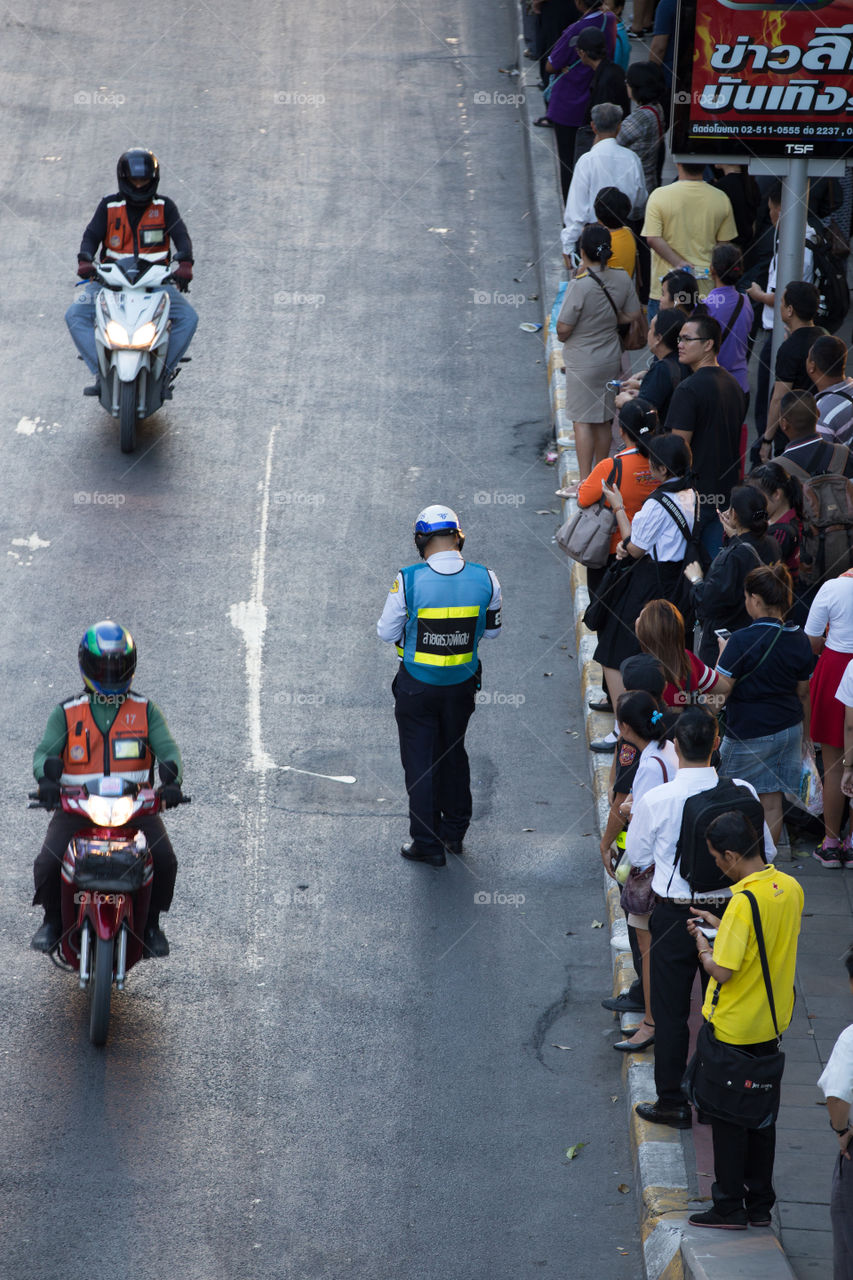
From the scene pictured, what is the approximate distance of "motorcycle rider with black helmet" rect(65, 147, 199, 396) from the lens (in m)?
13.2

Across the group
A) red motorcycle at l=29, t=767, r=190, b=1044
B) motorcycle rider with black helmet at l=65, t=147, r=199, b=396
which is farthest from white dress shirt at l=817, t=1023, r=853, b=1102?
motorcycle rider with black helmet at l=65, t=147, r=199, b=396

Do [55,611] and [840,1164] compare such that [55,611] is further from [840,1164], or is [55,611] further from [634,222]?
[840,1164]

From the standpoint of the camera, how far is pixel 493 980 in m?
8.41

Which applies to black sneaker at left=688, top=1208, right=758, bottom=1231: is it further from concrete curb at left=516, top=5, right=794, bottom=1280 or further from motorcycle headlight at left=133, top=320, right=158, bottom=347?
motorcycle headlight at left=133, top=320, right=158, bottom=347

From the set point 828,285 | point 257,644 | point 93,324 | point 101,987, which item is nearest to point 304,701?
point 257,644

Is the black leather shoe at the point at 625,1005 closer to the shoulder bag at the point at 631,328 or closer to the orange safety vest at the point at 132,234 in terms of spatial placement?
the shoulder bag at the point at 631,328

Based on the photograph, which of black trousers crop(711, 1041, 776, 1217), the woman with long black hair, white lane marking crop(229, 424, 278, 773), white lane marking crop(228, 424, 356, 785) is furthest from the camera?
white lane marking crop(229, 424, 278, 773)

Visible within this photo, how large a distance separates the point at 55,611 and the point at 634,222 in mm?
6030

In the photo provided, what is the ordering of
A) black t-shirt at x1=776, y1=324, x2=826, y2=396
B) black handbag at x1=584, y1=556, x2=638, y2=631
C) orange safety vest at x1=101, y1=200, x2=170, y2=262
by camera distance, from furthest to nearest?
orange safety vest at x1=101, y1=200, x2=170, y2=262
black t-shirt at x1=776, y1=324, x2=826, y2=396
black handbag at x1=584, y1=556, x2=638, y2=631

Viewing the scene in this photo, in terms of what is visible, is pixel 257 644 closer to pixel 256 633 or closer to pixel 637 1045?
pixel 256 633

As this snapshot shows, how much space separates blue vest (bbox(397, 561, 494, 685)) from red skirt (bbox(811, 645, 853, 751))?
181 centimetres

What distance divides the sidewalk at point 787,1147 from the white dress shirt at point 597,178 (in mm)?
5415

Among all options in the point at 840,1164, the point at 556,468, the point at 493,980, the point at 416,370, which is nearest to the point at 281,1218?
the point at 493,980

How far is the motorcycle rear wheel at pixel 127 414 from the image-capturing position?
13.0 meters
